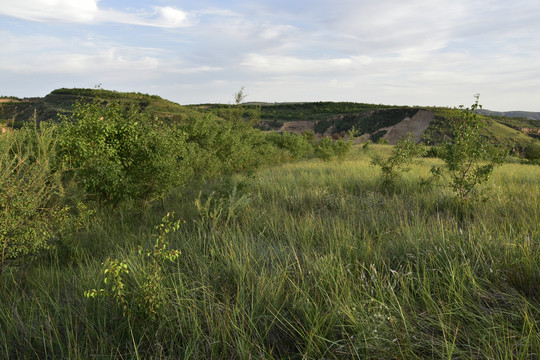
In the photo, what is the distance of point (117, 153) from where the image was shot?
5.58 metres

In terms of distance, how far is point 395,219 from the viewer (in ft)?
14.0

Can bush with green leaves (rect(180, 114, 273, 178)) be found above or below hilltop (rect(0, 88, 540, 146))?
below

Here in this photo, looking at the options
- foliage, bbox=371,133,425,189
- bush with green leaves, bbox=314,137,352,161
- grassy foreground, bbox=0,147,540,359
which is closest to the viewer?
grassy foreground, bbox=0,147,540,359

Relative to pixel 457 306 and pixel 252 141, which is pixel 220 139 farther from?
pixel 457 306

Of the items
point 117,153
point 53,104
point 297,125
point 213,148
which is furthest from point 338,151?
point 53,104

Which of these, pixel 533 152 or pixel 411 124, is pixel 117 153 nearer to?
pixel 533 152

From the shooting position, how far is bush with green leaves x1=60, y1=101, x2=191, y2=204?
504 centimetres

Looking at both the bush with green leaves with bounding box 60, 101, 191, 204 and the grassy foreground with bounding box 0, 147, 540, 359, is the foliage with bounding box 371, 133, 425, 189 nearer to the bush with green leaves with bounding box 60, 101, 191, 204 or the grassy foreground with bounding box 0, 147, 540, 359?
the grassy foreground with bounding box 0, 147, 540, 359

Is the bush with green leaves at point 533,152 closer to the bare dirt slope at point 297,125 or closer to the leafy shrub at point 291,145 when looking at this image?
the leafy shrub at point 291,145

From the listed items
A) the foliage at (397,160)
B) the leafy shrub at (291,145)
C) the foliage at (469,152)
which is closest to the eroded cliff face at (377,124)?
the leafy shrub at (291,145)

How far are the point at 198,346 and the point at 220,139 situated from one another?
11.5m

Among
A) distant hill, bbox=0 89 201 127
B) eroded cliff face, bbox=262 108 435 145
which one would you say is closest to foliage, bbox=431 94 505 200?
distant hill, bbox=0 89 201 127

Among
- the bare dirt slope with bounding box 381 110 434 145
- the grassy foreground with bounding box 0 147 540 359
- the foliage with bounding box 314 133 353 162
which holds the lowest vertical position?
the grassy foreground with bounding box 0 147 540 359

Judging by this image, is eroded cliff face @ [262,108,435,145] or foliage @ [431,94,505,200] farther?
eroded cliff face @ [262,108,435,145]
